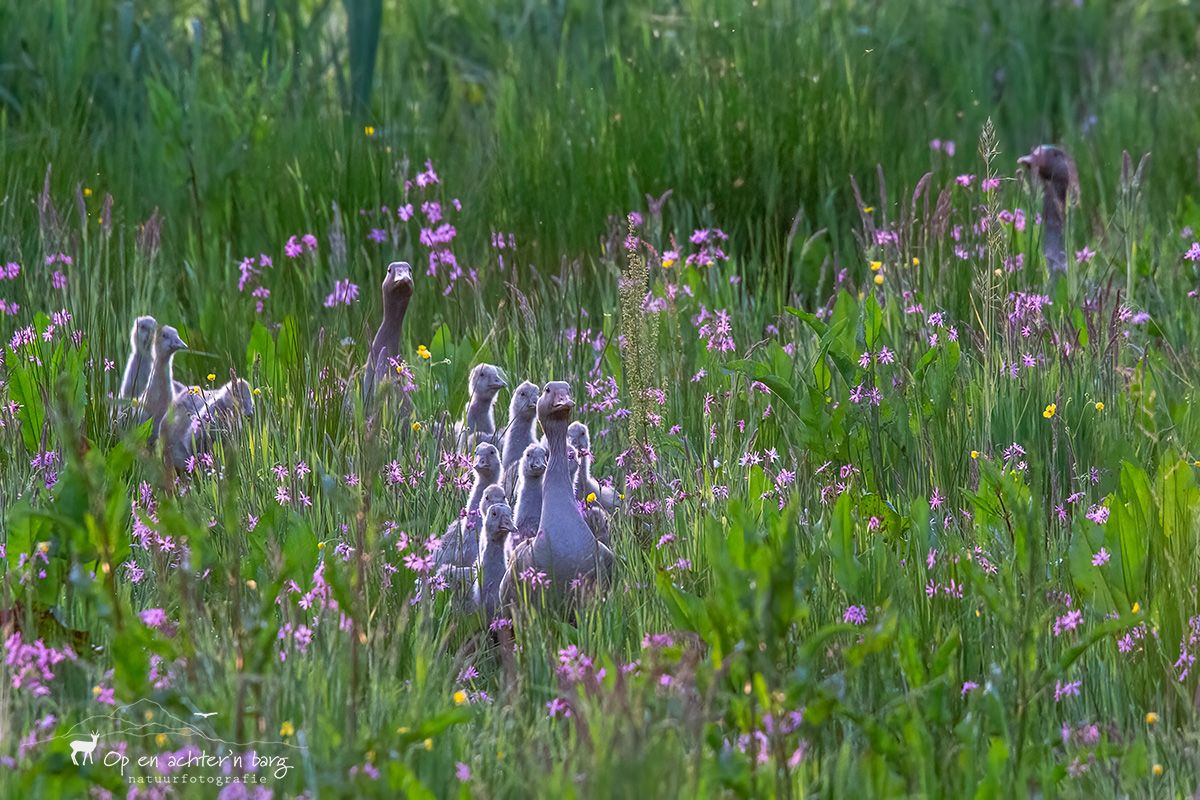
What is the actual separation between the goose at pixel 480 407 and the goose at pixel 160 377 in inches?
32.4

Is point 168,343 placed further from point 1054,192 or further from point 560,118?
point 1054,192

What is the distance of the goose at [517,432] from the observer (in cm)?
394

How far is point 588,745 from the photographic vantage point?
2.38 m

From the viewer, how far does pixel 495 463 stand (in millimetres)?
3836

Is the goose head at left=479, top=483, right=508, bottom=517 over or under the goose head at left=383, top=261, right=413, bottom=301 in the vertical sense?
under

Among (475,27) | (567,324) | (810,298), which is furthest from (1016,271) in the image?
(475,27)

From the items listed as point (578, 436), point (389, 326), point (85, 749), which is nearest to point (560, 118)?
point (389, 326)

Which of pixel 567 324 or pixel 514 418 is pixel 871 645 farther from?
pixel 567 324

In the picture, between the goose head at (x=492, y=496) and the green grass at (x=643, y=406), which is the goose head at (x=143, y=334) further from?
the goose head at (x=492, y=496)

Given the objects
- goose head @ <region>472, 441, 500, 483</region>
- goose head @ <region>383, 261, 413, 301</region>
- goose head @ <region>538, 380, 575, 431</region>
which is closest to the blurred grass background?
goose head @ <region>383, 261, 413, 301</region>

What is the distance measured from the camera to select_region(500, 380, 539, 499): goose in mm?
3938

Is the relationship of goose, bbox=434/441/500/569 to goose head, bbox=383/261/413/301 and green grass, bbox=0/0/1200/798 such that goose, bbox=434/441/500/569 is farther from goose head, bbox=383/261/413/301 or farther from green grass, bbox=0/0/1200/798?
goose head, bbox=383/261/413/301

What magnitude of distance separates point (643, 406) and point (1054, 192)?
8.33 feet

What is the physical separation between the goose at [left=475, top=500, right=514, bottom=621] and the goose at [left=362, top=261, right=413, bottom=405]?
1.01 metres
